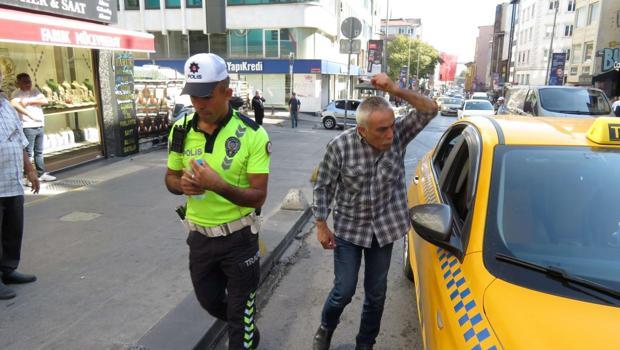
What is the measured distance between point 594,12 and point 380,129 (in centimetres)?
4218

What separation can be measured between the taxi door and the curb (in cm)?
150

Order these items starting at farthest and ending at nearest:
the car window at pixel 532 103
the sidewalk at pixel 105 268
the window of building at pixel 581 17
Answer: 1. the window of building at pixel 581 17
2. the car window at pixel 532 103
3. the sidewalk at pixel 105 268

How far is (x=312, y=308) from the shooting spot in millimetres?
3920

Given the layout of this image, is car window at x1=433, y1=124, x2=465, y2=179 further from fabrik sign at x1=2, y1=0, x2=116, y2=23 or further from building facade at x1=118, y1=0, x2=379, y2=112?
building facade at x1=118, y1=0, x2=379, y2=112

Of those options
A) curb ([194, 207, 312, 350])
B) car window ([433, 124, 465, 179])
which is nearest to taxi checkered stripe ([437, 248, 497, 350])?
car window ([433, 124, 465, 179])

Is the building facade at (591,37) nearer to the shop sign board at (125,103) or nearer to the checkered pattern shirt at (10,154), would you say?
the shop sign board at (125,103)

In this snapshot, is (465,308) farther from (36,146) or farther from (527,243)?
(36,146)

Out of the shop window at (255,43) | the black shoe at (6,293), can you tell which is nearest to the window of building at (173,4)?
the shop window at (255,43)

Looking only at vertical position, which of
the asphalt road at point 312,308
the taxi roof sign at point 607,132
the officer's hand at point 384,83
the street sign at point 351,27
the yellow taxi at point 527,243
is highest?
the street sign at point 351,27

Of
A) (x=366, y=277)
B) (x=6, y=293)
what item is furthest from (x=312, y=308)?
(x=6, y=293)

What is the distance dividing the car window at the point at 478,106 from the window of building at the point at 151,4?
21908mm

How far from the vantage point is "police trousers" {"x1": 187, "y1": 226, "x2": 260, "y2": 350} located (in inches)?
100

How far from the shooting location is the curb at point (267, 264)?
327 centimetres

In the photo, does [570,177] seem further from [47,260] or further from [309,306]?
[47,260]
